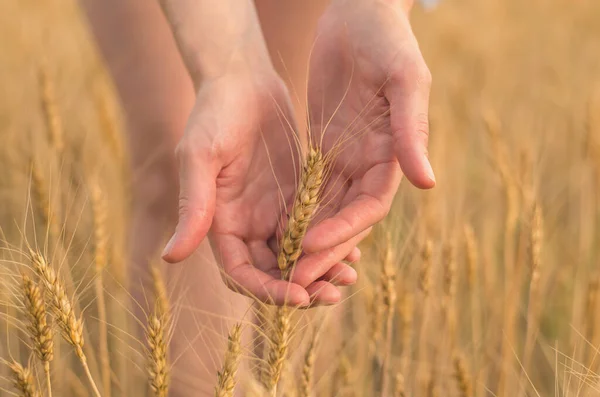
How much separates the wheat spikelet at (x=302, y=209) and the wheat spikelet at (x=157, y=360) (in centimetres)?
16

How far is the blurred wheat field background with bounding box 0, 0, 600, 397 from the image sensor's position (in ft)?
3.92

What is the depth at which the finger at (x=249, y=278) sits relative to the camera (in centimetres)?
98

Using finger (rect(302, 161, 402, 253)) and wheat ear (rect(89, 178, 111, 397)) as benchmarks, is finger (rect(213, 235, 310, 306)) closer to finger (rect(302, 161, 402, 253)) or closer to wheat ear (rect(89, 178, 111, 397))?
finger (rect(302, 161, 402, 253))

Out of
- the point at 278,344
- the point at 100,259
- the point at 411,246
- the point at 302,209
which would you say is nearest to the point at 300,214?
the point at 302,209

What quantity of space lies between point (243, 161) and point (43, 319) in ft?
1.48

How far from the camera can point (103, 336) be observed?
123 centimetres

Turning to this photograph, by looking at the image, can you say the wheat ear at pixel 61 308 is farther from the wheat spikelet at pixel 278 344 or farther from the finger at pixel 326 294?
the finger at pixel 326 294

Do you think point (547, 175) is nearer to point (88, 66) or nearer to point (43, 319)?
point (88, 66)

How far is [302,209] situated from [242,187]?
32 centimetres

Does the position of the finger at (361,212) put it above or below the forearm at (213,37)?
below

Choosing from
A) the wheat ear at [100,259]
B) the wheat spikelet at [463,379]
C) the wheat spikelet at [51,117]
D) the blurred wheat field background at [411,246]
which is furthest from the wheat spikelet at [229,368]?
the wheat spikelet at [51,117]

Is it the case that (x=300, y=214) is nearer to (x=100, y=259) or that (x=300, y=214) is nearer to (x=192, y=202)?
(x=192, y=202)

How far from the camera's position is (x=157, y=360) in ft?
2.87

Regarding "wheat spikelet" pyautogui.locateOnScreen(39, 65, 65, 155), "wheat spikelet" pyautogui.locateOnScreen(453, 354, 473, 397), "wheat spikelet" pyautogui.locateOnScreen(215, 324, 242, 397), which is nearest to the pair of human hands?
"wheat spikelet" pyautogui.locateOnScreen(215, 324, 242, 397)
